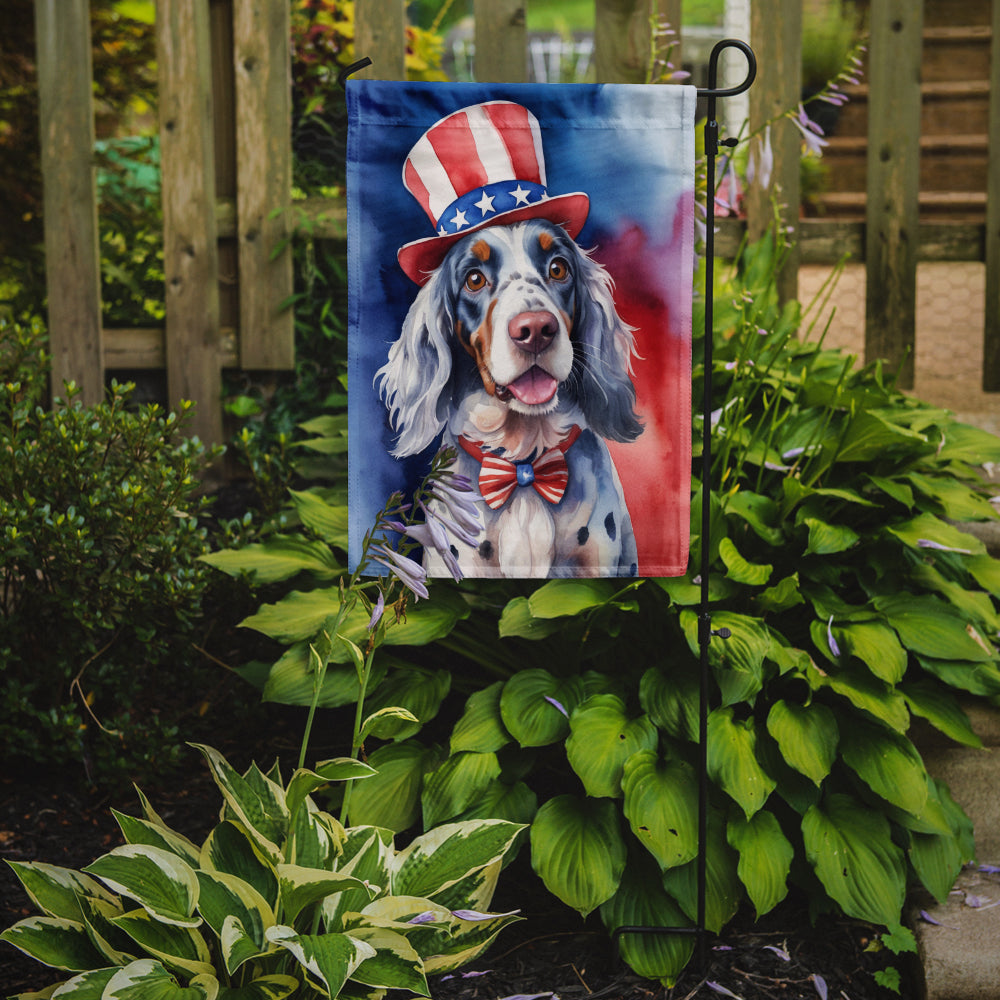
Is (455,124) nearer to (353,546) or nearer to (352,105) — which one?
(352,105)

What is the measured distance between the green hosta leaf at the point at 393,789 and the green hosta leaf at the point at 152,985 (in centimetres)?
54

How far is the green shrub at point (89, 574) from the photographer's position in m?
2.19

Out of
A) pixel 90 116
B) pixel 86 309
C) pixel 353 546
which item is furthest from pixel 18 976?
pixel 90 116

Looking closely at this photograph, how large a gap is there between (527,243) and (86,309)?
2.05 m

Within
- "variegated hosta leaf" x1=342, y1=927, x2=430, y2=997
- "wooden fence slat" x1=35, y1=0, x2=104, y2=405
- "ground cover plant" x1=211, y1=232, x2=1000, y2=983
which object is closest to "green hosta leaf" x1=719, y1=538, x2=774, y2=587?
"ground cover plant" x1=211, y1=232, x2=1000, y2=983

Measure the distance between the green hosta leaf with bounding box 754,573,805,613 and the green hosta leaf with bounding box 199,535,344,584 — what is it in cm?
96

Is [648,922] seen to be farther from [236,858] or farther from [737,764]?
[236,858]

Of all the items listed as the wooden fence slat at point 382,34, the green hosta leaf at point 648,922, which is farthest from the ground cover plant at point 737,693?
the wooden fence slat at point 382,34

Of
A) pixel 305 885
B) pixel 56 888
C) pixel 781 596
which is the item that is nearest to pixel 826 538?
pixel 781 596

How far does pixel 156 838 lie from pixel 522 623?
771 mm

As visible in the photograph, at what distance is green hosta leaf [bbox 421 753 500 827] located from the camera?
189cm

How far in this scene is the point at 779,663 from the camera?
1963mm

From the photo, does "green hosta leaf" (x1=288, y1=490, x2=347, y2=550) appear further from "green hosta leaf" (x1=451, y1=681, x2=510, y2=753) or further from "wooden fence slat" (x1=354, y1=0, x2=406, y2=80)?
"wooden fence slat" (x1=354, y1=0, x2=406, y2=80)

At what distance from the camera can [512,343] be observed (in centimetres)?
183
